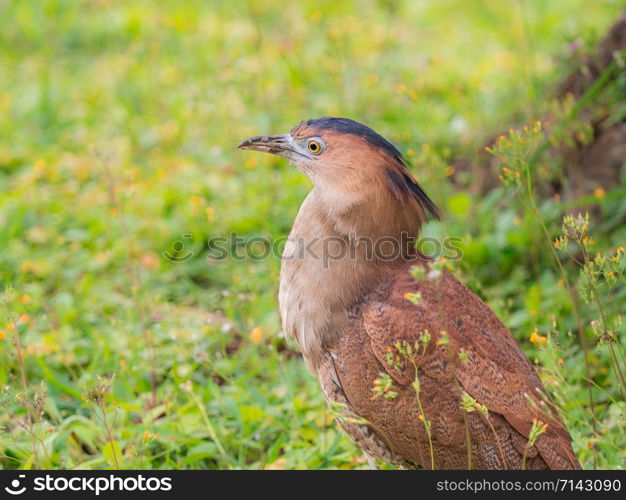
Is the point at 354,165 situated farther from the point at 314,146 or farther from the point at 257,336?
the point at 257,336

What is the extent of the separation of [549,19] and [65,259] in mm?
5703

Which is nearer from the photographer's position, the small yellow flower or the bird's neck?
the bird's neck

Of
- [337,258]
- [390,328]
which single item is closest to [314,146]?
[337,258]

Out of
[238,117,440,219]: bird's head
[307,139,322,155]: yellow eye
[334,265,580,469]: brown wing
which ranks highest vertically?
[307,139,322,155]: yellow eye

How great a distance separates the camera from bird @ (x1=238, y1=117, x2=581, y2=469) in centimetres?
376

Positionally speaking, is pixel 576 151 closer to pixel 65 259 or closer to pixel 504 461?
pixel 504 461

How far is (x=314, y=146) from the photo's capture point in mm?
4176

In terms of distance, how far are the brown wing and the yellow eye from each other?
0.81m

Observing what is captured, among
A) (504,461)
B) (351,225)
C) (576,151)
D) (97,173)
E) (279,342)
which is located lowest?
(504,461)

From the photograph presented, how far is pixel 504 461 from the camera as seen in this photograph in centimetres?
374

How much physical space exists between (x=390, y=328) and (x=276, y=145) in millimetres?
1177

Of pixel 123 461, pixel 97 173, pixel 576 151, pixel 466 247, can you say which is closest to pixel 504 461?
pixel 123 461
